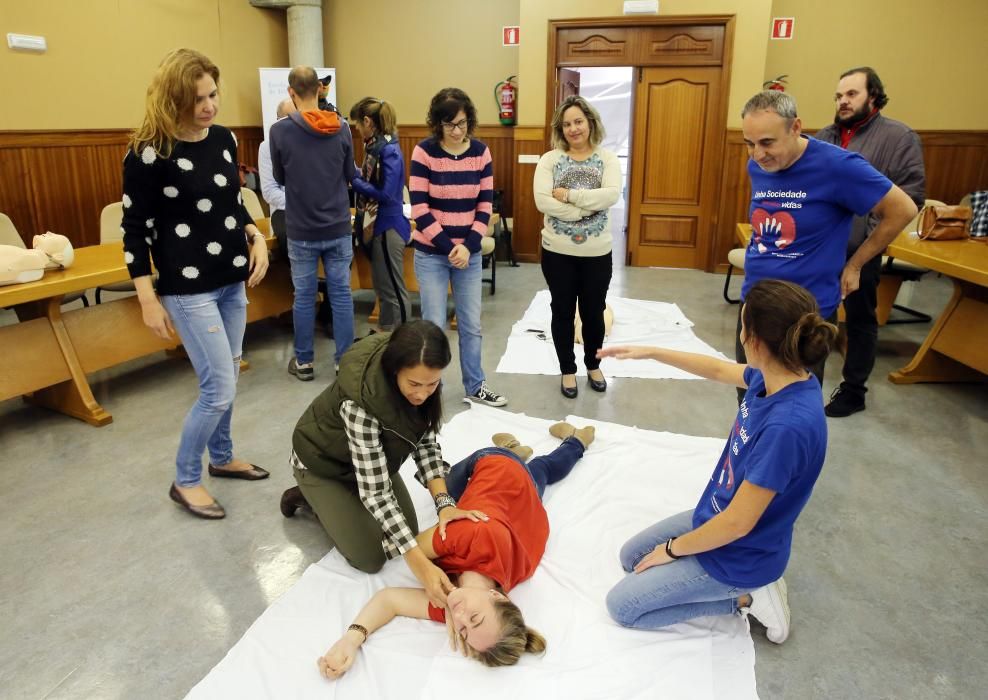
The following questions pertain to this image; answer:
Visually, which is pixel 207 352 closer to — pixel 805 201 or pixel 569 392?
pixel 569 392

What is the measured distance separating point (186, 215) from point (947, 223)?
3.62 meters

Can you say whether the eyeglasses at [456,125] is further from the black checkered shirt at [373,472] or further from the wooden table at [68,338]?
the wooden table at [68,338]

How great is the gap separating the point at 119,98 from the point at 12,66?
825 millimetres

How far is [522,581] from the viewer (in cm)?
194

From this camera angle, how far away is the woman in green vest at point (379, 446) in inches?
65.2

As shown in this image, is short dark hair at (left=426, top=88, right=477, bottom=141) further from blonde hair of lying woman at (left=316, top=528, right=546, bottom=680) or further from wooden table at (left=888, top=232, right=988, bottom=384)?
wooden table at (left=888, top=232, right=988, bottom=384)

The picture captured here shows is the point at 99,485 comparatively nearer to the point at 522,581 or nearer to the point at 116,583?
the point at 116,583

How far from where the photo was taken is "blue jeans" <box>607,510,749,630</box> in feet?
5.47

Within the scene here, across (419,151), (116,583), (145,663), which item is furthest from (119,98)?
(145,663)

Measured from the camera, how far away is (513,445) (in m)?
2.54

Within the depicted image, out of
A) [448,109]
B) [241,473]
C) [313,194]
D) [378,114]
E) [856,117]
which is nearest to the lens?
[241,473]

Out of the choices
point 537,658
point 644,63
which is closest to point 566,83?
point 644,63

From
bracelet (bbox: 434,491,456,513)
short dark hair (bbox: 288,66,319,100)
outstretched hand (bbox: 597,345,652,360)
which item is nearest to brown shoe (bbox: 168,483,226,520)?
bracelet (bbox: 434,491,456,513)

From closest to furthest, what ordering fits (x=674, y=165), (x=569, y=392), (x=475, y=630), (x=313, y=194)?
1. (x=475, y=630)
2. (x=313, y=194)
3. (x=569, y=392)
4. (x=674, y=165)
